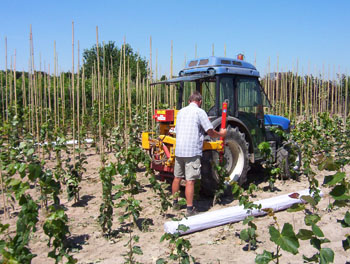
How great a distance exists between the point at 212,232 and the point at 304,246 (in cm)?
100

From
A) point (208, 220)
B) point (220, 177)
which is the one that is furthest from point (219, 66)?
point (208, 220)

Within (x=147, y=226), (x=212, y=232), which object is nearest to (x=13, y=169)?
(x=147, y=226)

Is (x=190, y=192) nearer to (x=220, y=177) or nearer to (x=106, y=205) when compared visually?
(x=220, y=177)

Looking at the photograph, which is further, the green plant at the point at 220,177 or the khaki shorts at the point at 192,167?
the green plant at the point at 220,177

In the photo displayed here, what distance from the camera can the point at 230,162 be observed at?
506 cm

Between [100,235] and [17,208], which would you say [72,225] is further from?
[17,208]

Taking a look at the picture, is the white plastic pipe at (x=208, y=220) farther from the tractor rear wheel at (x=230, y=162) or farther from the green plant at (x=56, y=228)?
the green plant at (x=56, y=228)

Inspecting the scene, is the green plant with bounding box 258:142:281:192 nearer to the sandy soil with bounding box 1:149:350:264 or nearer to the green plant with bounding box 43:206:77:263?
the sandy soil with bounding box 1:149:350:264

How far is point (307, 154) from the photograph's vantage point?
6000 millimetres

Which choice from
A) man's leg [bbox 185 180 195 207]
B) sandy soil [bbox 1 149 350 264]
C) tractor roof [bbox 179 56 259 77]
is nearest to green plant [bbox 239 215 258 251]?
sandy soil [bbox 1 149 350 264]

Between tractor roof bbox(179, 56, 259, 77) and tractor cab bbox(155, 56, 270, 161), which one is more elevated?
tractor roof bbox(179, 56, 259, 77)

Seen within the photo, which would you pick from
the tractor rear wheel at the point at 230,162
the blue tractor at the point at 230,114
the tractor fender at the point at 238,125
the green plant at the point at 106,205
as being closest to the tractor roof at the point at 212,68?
the blue tractor at the point at 230,114

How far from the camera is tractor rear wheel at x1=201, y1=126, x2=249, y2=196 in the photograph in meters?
4.61

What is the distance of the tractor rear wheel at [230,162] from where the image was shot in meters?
4.61
